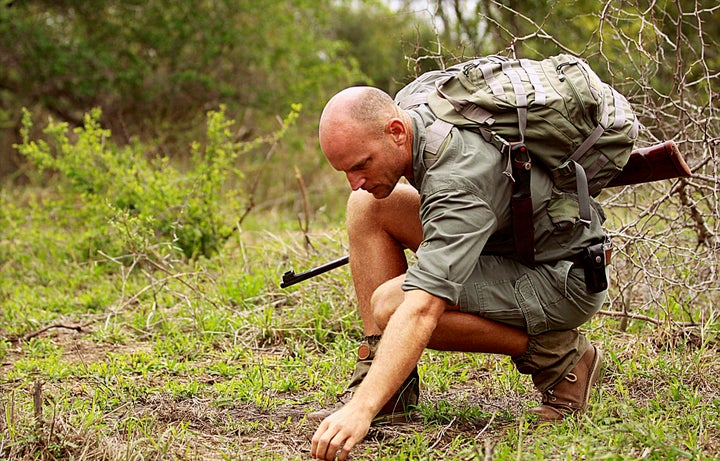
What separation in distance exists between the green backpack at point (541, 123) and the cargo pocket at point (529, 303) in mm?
84

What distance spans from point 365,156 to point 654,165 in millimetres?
1147

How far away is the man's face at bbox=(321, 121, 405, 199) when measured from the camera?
286cm

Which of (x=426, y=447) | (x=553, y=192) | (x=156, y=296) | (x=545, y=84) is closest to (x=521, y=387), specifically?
(x=426, y=447)

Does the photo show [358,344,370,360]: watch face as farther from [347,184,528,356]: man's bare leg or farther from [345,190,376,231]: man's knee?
[345,190,376,231]: man's knee

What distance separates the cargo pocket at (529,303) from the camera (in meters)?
3.06

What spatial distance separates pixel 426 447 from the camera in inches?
118

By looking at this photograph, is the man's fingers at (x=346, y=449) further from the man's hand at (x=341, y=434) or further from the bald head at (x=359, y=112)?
the bald head at (x=359, y=112)

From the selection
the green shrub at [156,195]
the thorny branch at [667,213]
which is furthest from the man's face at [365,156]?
the green shrub at [156,195]

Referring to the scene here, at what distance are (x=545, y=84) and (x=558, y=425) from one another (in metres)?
1.25

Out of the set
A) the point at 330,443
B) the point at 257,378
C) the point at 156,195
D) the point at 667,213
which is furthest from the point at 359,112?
the point at 156,195

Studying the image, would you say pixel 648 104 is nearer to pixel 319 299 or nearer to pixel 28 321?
pixel 319 299

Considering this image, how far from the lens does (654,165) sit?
3197 millimetres

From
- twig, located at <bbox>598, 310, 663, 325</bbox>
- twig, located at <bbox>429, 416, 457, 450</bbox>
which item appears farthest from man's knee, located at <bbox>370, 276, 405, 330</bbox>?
twig, located at <bbox>598, 310, 663, 325</bbox>

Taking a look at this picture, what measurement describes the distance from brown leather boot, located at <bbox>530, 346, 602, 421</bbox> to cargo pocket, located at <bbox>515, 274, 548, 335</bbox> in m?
0.30
